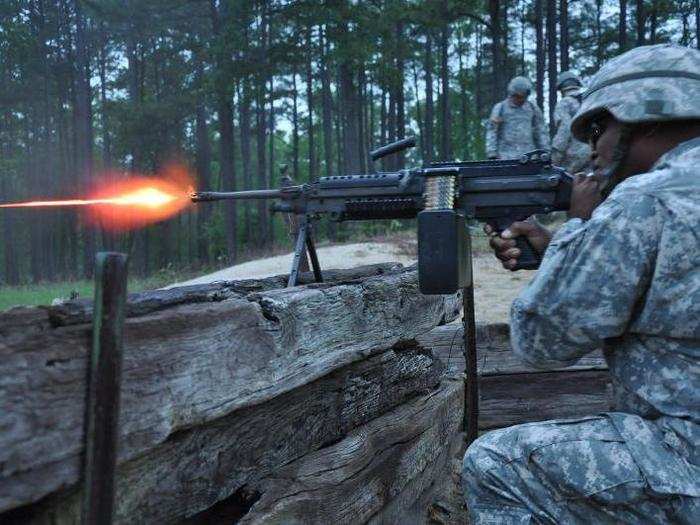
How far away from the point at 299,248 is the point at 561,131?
19.3 feet

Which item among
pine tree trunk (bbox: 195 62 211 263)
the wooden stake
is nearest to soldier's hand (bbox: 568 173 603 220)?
the wooden stake

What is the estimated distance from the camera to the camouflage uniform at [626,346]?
1.93 m

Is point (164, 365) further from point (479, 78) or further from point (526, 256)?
point (479, 78)

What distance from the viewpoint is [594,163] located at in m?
2.46

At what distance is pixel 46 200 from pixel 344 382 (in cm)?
145

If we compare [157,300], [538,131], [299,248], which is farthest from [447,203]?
[538,131]

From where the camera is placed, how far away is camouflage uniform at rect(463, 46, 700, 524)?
1.93 m

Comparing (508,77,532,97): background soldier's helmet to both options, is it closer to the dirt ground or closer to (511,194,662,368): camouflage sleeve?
the dirt ground

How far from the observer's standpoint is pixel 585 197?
8.69ft

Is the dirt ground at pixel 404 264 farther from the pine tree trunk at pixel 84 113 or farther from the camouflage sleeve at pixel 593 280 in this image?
the pine tree trunk at pixel 84 113

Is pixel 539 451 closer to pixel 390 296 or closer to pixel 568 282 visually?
pixel 568 282

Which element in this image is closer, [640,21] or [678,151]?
[678,151]

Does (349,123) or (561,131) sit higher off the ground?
(349,123)

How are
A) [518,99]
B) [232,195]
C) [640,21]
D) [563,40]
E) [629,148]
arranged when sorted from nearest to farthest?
[629,148]
[232,195]
[518,99]
[563,40]
[640,21]
